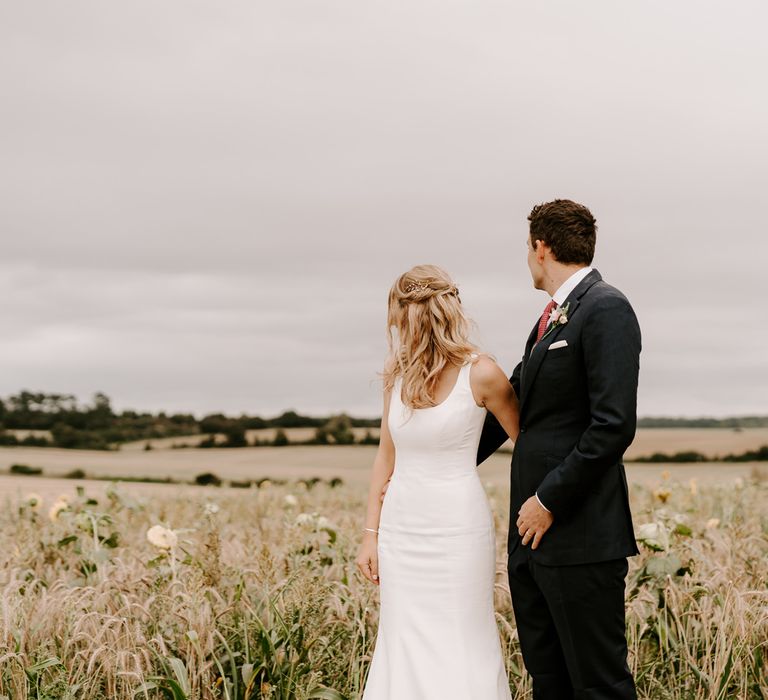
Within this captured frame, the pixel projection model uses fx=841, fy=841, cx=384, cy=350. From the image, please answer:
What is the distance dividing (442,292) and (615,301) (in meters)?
0.75

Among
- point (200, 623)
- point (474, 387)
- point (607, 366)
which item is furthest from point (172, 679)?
point (607, 366)

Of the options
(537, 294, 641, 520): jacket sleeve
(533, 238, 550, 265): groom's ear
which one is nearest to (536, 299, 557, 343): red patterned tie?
(533, 238, 550, 265): groom's ear

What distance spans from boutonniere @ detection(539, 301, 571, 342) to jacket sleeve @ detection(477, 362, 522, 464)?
0.43 m

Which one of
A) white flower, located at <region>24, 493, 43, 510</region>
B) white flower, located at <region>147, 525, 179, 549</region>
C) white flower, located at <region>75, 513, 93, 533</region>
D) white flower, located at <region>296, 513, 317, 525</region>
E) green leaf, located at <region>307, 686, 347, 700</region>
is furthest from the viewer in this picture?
white flower, located at <region>24, 493, 43, 510</region>

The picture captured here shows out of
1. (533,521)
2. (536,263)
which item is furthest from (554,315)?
(533,521)

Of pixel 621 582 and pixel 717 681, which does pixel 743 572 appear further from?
pixel 621 582

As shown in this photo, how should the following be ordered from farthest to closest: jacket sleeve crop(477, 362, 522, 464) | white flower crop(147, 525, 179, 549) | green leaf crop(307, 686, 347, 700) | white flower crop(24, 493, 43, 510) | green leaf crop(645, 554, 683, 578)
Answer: white flower crop(24, 493, 43, 510) → white flower crop(147, 525, 179, 549) → green leaf crop(645, 554, 683, 578) → green leaf crop(307, 686, 347, 700) → jacket sleeve crop(477, 362, 522, 464)

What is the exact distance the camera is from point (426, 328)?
3.61 metres

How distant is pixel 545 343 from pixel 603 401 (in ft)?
1.25

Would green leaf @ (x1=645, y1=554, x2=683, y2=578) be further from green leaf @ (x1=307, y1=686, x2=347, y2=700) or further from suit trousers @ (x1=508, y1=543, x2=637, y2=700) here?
green leaf @ (x1=307, y1=686, x2=347, y2=700)

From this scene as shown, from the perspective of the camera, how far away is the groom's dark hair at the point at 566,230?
3.33m

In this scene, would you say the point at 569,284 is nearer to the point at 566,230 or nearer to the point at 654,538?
the point at 566,230

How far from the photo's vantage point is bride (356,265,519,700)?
11.7 ft

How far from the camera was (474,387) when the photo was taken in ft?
11.8
